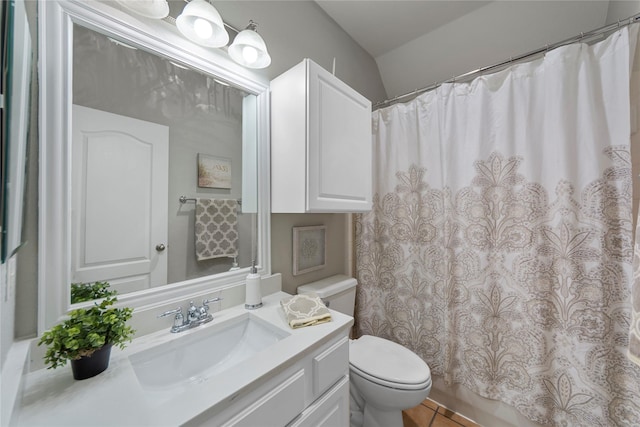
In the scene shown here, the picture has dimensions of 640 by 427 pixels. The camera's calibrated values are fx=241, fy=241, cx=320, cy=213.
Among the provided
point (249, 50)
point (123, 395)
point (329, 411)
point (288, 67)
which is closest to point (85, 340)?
point (123, 395)

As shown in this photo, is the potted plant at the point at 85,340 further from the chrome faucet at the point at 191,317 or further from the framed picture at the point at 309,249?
the framed picture at the point at 309,249

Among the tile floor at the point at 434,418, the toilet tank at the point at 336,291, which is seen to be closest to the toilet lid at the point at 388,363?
the toilet tank at the point at 336,291

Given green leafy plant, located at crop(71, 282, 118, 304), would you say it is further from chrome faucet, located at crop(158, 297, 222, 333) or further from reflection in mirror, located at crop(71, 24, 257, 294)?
chrome faucet, located at crop(158, 297, 222, 333)

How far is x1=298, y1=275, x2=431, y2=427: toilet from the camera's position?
1133 millimetres

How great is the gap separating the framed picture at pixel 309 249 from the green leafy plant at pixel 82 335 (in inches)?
33.9

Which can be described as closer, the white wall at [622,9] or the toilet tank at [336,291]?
the white wall at [622,9]

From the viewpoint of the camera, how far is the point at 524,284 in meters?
1.21

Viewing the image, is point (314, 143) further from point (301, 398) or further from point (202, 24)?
point (301, 398)

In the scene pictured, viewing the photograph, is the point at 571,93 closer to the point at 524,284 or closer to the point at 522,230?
the point at 522,230

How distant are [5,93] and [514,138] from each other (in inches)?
70.1

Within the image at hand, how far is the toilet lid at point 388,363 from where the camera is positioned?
3.79 ft

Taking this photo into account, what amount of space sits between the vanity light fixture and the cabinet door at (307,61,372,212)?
24 centimetres

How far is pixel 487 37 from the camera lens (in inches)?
64.4

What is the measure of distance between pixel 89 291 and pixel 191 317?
33cm
